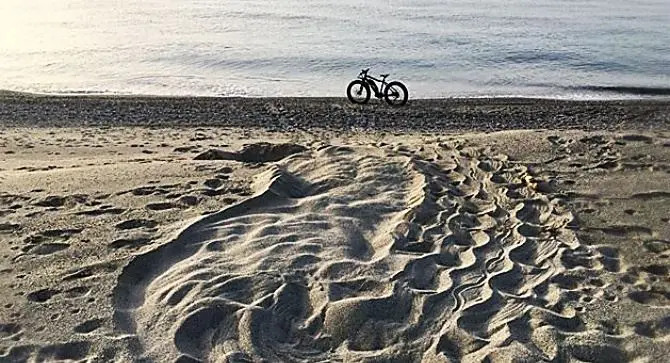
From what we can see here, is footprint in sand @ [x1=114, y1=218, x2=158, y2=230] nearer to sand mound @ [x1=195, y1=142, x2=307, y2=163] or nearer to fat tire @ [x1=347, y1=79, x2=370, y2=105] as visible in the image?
sand mound @ [x1=195, y1=142, x2=307, y2=163]

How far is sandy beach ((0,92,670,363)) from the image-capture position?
5.16 meters

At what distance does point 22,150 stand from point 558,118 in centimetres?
Answer: 1247

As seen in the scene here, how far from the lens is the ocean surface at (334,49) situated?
23844 mm

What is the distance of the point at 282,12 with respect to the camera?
4788cm

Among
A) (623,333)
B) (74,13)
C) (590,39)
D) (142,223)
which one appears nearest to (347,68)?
(590,39)

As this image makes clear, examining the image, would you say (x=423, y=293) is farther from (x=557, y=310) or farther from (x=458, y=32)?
(x=458, y=32)

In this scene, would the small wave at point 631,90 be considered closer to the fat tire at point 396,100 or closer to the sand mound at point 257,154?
the fat tire at point 396,100

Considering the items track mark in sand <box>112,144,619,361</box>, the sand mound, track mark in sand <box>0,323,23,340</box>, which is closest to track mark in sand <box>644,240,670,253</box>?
track mark in sand <box>112,144,619,361</box>

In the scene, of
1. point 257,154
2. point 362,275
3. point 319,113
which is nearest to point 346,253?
point 362,275

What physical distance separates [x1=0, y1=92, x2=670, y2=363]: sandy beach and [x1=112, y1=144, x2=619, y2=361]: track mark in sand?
0.07 ft

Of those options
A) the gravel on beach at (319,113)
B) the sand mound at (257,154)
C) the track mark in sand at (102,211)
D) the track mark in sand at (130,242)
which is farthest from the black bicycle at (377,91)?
the track mark in sand at (130,242)

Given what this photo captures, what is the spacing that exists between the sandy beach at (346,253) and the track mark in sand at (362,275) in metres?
0.02

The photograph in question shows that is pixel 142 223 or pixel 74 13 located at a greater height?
pixel 74 13

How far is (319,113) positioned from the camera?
1764 cm
